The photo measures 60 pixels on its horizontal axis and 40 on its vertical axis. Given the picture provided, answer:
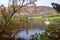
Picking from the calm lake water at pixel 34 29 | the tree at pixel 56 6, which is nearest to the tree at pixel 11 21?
the calm lake water at pixel 34 29

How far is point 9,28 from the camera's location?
4.48m

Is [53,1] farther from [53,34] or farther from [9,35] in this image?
[9,35]

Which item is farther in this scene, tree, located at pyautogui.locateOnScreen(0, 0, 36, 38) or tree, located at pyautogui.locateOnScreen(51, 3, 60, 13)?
tree, located at pyautogui.locateOnScreen(51, 3, 60, 13)

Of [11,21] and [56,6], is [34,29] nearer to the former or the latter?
[11,21]

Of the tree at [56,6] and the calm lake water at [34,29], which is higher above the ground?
the tree at [56,6]

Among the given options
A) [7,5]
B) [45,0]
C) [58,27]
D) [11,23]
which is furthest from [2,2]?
[58,27]

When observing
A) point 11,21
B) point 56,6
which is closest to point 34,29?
point 11,21

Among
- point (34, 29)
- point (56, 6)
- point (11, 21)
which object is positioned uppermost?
point (56, 6)

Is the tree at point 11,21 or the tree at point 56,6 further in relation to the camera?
the tree at point 56,6

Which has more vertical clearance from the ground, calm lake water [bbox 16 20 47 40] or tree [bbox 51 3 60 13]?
tree [bbox 51 3 60 13]

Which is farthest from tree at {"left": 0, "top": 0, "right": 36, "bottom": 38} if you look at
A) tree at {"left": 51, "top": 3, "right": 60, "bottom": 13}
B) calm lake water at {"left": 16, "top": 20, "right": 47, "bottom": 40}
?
tree at {"left": 51, "top": 3, "right": 60, "bottom": 13}

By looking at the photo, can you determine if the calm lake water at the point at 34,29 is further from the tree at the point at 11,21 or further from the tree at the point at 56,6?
the tree at the point at 56,6

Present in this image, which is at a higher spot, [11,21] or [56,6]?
[56,6]

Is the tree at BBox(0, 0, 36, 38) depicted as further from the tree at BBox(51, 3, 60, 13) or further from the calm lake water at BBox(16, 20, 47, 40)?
the tree at BBox(51, 3, 60, 13)
